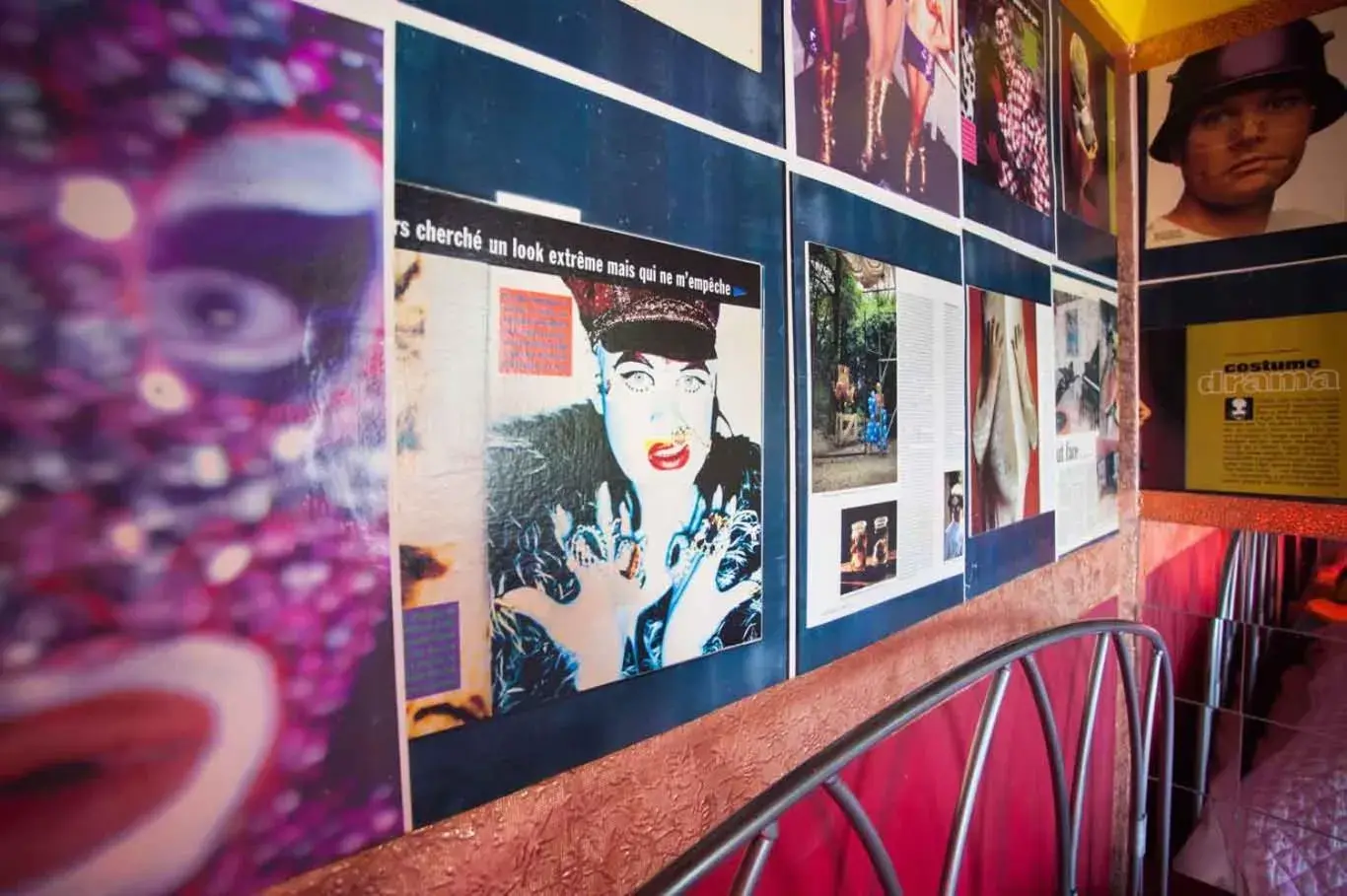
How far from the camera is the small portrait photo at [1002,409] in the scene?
152 centimetres

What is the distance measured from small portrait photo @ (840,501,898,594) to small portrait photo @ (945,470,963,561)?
0.65 feet

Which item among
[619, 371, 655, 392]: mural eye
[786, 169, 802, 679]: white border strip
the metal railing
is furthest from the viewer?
[786, 169, 802, 679]: white border strip

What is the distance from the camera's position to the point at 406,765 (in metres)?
0.68

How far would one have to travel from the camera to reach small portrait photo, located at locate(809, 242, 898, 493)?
3.67 ft

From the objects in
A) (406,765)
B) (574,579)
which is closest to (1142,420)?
(574,579)

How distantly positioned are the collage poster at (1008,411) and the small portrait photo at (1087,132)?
0.46 m

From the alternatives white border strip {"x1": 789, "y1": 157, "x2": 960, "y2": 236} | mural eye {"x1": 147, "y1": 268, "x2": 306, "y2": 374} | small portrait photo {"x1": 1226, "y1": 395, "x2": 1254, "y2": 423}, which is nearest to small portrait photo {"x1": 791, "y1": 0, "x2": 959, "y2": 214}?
white border strip {"x1": 789, "y1": 157, "x2": 960, "y2": 236}

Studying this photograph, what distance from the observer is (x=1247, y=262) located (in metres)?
2.02

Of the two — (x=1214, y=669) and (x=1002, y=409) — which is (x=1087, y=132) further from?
(x=1214, y=669)

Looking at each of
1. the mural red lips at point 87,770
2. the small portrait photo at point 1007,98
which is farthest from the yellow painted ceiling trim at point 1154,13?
the mural red lips at point 87,770

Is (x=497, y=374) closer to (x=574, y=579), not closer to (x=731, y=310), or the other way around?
(x=574, y=579)

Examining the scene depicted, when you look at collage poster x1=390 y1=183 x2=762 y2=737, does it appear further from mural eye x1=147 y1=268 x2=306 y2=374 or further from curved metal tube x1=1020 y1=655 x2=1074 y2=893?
curved metal tube x1=1020 y1=655 x2=1074 y2=893

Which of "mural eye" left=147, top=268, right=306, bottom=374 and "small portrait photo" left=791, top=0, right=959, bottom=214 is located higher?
"small portrait photo" left=791, top=0, right=959, bottom=214

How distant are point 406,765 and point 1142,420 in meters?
2.43
